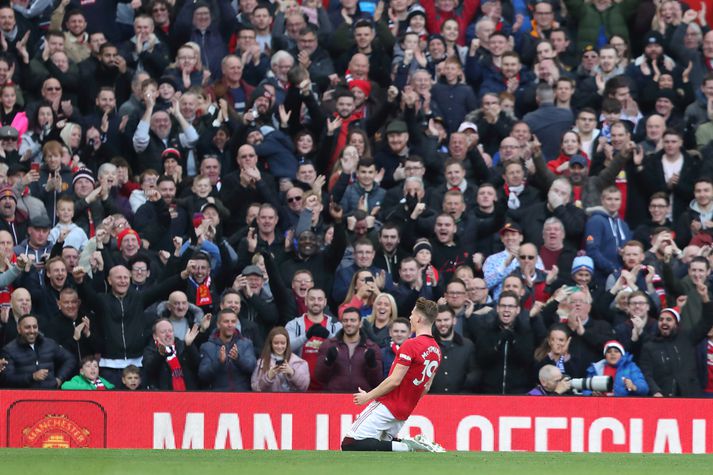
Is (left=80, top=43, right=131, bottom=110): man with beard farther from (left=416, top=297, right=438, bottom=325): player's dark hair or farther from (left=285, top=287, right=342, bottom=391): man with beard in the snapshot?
(left=416, top=297, right=438, bottom=325): player's dark hair

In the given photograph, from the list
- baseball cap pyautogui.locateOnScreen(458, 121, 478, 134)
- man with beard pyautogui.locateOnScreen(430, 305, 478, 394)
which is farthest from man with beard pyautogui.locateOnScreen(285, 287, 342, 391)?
baseball cap pyautogui.locateOnScreen(458, 121, 478, 134)

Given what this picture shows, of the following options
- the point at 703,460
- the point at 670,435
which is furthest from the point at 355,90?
the point at 703,460

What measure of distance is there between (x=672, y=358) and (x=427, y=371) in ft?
13.2

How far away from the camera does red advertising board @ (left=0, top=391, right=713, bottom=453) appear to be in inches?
667

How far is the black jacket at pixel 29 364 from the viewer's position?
17.4 metres

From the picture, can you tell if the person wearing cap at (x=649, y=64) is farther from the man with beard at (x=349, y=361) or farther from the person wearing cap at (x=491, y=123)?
the man with beard at (x=349, y=361)

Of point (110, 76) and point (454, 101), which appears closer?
point (454, 101)

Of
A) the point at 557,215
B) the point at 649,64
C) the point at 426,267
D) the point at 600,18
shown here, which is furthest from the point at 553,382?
Answer: the point at 600,18

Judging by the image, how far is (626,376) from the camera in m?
17.3

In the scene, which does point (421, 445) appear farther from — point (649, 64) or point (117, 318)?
point (649, 64)

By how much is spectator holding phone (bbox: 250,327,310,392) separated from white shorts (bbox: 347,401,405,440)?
2567 millimetres

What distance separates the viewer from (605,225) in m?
19.4

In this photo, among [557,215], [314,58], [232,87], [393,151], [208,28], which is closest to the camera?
[557,215]

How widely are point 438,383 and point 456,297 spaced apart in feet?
3.29
